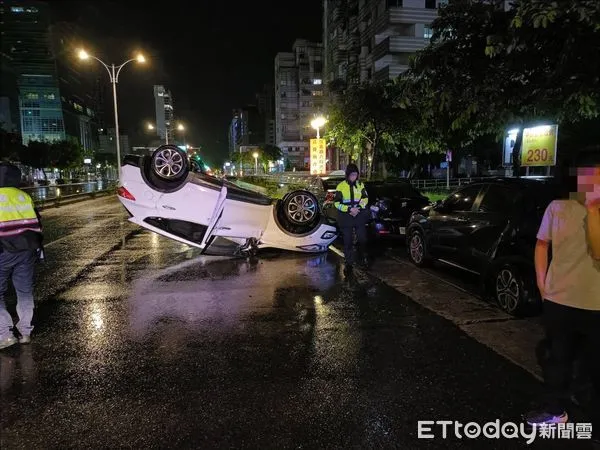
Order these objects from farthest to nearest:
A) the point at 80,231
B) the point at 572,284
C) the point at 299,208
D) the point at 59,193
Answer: the point at 59,193 < the point at 80,231 < the point at 299,208 < the point at 572,284

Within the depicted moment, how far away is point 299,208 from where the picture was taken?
9.04 m

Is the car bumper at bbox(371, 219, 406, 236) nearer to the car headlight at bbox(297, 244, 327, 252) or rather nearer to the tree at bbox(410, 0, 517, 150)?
the car headlight at bbox(297, 244, 327, 252)

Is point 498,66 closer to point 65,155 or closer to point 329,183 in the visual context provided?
point 329,183

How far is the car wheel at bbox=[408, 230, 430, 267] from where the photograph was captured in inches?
319

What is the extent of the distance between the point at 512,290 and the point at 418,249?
9.64ft

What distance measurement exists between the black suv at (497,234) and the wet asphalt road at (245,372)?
1010 millimetres

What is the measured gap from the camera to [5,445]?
295cm

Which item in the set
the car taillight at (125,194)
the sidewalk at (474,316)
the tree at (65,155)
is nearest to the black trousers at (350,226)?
the sidewalk at (474,316)

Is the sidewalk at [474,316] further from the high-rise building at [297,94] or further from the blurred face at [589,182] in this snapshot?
the high-rise building at [297,94]

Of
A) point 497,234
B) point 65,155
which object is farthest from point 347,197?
point 65,155

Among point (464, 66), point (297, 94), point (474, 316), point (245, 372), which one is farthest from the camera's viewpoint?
point (297, 94)

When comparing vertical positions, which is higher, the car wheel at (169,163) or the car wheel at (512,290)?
the car wheel at (169,163)

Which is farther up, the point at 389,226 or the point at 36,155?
the point at 36,155

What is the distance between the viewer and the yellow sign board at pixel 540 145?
11125 millimetres
